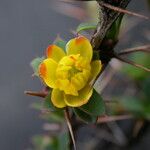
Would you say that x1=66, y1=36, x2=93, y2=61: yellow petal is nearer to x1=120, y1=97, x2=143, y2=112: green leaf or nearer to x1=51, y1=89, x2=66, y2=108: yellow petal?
x1=51, y1=89, x2=66, y2=108: yellow petal

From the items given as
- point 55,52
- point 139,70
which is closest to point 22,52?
point 139,70

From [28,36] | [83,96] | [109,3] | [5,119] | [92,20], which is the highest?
[109,3]

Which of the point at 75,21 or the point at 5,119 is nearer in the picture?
the point at 5,119

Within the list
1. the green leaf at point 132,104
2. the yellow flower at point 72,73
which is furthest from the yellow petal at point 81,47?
the green leaf at point 132,104

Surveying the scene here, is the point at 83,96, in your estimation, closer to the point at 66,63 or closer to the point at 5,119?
the point at 66,63

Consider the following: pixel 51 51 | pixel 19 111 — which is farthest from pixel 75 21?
pixel 51 51

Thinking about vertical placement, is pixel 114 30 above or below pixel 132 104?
above

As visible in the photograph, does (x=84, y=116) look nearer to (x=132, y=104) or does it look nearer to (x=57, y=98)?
(x=57, y=98)
